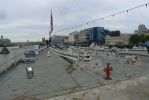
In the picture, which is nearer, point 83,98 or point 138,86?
point 83,98

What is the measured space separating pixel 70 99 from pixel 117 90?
128 inches

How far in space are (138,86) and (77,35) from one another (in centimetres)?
18341

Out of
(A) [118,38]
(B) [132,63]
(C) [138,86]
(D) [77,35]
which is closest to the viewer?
(C) [138,86]

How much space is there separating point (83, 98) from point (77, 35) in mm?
186549

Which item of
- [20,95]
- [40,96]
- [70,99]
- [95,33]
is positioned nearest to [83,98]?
[70,99]

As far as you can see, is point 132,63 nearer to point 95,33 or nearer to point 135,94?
point 135,94

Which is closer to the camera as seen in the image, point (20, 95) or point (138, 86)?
point (20, 95)

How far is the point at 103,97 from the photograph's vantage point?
14.1 m

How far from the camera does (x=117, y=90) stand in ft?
50.9

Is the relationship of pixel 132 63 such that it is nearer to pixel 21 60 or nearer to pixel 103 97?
pixel 21 60

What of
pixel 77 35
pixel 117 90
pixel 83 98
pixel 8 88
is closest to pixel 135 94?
pixel 117 90

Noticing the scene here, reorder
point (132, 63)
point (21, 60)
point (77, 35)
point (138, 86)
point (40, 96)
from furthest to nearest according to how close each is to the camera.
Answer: point (77, 35)
point (21, 60)
point (132, 63)
point (138, 86)
point (40, 96)

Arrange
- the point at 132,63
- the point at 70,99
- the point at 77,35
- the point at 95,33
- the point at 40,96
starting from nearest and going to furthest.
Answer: the point at 70,99, the point at 40,96, the point at 132,63, the point at 95,33, the point at 77,35

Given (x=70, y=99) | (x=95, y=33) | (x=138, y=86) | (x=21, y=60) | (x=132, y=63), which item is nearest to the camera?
(x=70, y=99)
